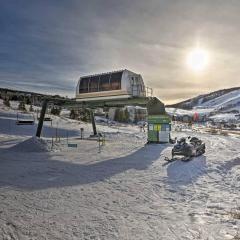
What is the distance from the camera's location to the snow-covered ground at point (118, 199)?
25.2ft

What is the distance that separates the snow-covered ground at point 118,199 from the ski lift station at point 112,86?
10.1m

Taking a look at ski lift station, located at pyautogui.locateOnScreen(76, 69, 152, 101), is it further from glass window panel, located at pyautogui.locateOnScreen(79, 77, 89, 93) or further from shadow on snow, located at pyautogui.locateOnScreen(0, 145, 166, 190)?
shadow on snow, located at pyautogui.locateOnScreen(0, 145, 166, 190)

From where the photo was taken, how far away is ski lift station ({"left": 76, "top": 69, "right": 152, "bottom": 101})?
28359 mm

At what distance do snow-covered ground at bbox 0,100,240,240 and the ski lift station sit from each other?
1007 centimetres

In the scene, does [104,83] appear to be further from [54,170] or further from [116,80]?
[54,170]

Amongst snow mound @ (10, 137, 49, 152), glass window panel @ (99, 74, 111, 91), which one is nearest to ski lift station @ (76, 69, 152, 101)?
glass window panel @ (99, 74, 111, 91)

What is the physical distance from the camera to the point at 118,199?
418 inches

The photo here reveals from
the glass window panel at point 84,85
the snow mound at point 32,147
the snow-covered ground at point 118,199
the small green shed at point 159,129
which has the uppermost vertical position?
the glass window panel at point 84,85

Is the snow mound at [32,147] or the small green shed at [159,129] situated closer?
the snow mound at [32,147]

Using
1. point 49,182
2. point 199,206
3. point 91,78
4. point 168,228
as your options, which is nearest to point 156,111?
point 91,78

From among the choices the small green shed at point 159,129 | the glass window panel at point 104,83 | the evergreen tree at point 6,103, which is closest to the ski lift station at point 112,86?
the glass window panel at point 104,83

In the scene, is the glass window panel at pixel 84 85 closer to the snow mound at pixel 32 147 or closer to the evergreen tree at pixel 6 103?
the snow mound at pixel 32 147

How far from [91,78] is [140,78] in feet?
17.0

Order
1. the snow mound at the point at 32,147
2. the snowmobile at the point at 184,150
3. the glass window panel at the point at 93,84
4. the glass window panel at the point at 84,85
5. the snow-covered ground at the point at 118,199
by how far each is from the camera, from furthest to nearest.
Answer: the glass window panel at the point at 84,85 → the glass window panel at the point at 93,84 → the snow mound at the point at 32,147 → the snowmobile at the point at 184,150 → the snow-covered ground at the point at 118,199
